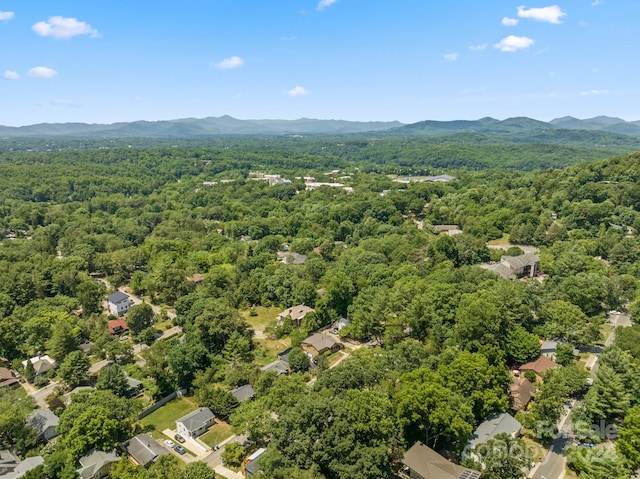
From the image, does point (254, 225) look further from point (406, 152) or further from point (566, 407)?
point (406, 152)

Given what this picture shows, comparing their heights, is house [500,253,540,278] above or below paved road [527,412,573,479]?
above

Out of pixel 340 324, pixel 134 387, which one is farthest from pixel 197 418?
pixel 340 324

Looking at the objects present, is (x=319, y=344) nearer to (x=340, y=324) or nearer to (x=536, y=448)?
(x=340, y=324)

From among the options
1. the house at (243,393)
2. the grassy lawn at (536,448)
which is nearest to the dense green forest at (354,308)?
the grassy lawn at (536,448)

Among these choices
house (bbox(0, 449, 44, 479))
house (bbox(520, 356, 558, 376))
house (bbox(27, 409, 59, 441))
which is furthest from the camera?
house (bbox(520, 356, 558, 376))

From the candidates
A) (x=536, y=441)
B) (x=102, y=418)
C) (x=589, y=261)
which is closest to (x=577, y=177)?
(x=589, y=261)

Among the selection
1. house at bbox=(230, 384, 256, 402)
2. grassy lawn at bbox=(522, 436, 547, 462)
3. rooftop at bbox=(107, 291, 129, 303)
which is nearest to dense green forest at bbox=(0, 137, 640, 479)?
→ grassy lawn at bbox=(522, 436, 547, 462)

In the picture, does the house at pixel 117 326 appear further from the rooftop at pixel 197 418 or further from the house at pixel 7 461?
the rooftop at pixel 197 418

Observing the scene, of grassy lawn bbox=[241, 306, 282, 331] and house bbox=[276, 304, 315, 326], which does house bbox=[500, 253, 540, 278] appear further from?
grassy lawn bbox=[241, 306, 282, 331]
